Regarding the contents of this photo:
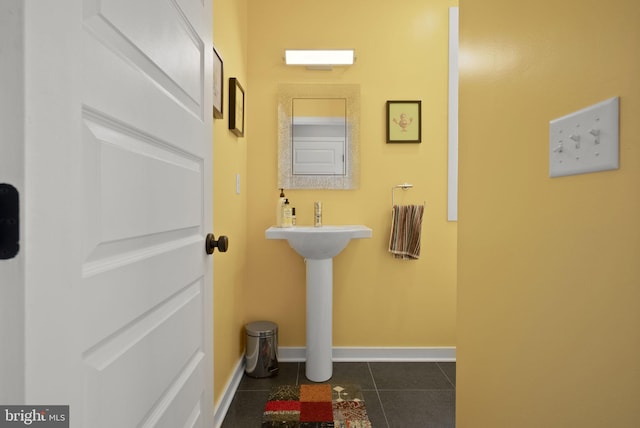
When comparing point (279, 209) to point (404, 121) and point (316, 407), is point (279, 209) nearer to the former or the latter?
point (404, 121)

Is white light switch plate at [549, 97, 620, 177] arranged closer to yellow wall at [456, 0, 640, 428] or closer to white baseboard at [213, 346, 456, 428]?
yellow wall at [456, 0, 640, 428]

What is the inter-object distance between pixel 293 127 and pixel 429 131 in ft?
3.09

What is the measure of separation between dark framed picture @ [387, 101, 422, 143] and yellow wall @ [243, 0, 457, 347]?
1.9 inches

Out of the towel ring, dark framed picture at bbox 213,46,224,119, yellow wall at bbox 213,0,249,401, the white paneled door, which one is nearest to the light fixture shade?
yellow wall at bbox 213,0,249,401

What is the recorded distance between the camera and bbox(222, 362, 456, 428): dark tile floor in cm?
168

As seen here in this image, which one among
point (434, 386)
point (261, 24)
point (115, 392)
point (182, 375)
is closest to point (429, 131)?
point (261, 24)

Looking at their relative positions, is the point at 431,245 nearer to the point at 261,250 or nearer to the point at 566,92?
the point at 261,250

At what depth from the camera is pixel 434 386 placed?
6.58 ft

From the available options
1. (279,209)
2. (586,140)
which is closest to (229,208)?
(279,209)

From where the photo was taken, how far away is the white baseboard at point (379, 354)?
2.35 meters

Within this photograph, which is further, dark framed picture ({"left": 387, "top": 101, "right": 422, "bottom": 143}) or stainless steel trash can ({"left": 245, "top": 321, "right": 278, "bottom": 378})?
dark framed picture ({"left": 387, "top": 101, "right": 422, "bottom": 143})

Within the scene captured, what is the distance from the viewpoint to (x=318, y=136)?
2.38 meters

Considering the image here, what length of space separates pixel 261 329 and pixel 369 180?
1.20 metres

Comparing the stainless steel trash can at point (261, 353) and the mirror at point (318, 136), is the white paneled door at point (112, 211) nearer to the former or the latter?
the stainless steel trash can at point (261, 353)
